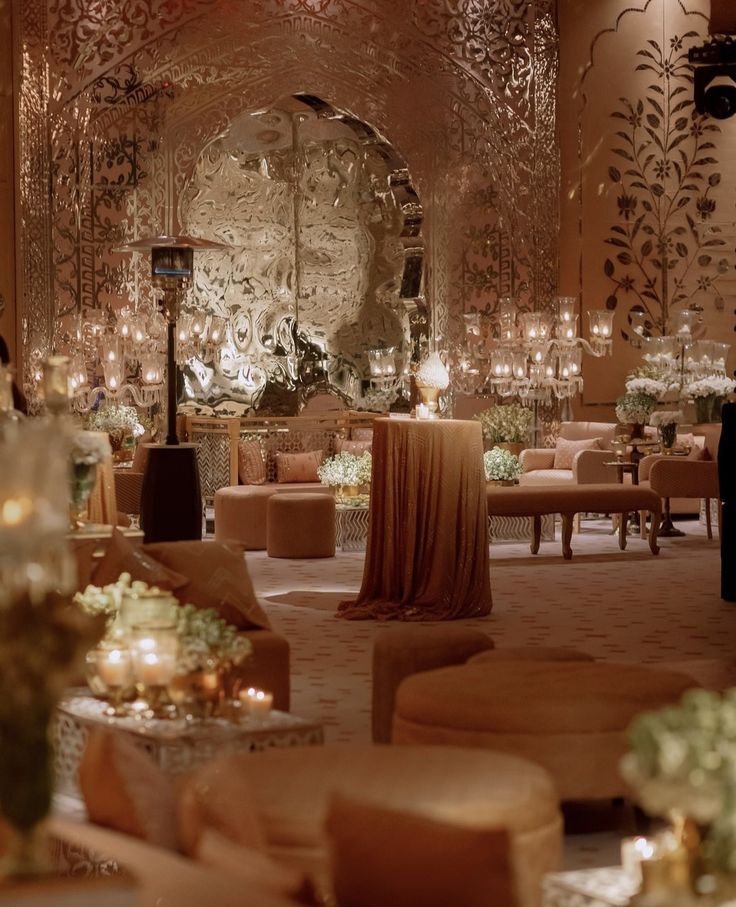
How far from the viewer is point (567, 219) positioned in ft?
49.8

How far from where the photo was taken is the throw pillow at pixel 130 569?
5508 mm

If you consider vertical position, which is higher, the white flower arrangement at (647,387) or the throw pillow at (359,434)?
the white flower arrangement at (647,387)

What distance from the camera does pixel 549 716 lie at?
14.5 ft

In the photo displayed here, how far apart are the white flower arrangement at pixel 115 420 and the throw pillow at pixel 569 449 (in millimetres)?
3626

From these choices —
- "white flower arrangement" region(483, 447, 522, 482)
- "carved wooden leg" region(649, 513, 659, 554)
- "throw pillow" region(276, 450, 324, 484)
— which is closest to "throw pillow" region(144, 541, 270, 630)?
"carved wooden leg" region(649, 513, 659, 554)

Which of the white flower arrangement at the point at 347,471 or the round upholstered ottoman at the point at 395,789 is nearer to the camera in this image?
the round upholstered ottoman at the point at 395,789

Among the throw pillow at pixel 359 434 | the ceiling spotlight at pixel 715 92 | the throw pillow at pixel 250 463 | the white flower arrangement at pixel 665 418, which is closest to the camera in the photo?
the white flower arrangement at pixel 665 418

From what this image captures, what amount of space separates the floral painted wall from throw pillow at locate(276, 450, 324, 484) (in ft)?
9.23

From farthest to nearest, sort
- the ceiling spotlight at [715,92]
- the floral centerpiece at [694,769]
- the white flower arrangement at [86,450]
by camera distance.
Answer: the ceiling spotlight at [715,92], the white flower arrangement at [86,450], the floral centerpiece at [694,769]

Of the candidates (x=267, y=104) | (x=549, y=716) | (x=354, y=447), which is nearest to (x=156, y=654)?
(x=549, y=716)

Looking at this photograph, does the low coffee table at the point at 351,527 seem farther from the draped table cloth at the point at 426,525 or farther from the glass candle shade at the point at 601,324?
the draped table cloth at the point at 426,525

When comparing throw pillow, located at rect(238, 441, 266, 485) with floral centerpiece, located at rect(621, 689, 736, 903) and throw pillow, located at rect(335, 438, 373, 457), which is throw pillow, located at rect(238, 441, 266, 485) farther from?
floral centerpiece, located at rect(621, 689, 736, 903)

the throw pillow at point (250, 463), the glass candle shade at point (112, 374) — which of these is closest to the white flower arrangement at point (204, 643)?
the glass candle shade at point (112, 374)

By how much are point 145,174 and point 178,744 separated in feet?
32.9
